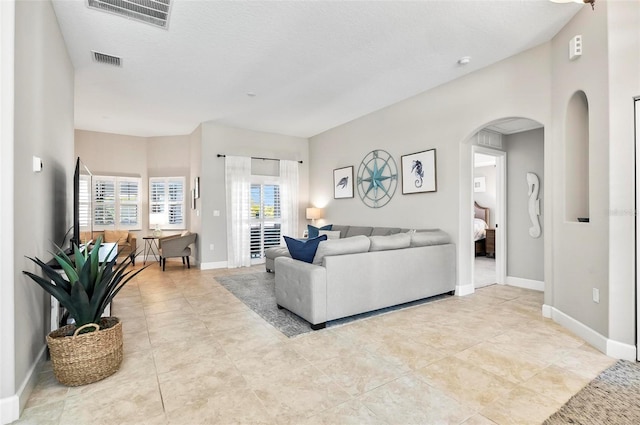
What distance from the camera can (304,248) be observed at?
3260 millimetres

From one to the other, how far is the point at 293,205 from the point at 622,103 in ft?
18.4

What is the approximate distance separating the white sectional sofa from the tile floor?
0.21 meters

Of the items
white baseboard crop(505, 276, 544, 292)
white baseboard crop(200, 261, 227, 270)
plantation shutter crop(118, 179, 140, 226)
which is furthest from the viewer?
plantation shutter crop(118, 179, 140, 226)

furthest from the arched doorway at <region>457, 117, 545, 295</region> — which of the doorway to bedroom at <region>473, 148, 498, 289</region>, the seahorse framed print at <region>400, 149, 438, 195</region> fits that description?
the doorway to bedroom at <region>473, 148, 498, 289</region>

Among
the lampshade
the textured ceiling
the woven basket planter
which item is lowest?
the woven basket planter

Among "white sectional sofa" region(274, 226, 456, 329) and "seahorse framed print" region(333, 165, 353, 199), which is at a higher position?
"seahorse framed print" region(333, 165, 353, 199)

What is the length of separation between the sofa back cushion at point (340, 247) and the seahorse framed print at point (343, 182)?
2879mm

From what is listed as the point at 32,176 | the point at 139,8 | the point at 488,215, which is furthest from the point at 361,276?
the point at 488,215

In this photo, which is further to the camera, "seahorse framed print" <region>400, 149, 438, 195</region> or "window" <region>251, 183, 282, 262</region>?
"window" <region>251, 183, 282, 262</region>

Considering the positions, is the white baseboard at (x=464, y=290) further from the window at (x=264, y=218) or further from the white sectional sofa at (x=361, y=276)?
the window at (x=264, y=218)

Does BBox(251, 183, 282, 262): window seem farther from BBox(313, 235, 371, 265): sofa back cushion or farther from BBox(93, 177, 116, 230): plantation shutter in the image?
BBox(313, 235, 371, 265): sofa back cushion

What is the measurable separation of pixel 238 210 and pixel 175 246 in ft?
4.51

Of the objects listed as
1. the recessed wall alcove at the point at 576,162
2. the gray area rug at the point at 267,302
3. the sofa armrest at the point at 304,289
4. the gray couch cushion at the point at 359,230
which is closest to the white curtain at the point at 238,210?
the gray area rug at the point at 267,302

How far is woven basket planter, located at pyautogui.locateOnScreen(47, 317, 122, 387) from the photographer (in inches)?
77.3
